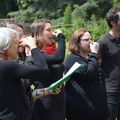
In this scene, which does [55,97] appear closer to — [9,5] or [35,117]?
[35,117]

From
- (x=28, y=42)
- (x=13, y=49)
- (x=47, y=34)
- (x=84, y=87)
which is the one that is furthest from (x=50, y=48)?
(x=13, y=49)

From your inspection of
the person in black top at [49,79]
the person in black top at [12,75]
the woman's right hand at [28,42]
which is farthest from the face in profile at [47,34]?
the person in black top at [12,75]

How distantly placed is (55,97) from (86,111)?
47cm

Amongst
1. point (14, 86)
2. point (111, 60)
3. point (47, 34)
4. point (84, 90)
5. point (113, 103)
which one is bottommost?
point (113, 103)

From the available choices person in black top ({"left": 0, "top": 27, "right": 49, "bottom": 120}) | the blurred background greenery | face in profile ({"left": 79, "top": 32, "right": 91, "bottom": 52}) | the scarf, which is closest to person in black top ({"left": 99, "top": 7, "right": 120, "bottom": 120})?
face in profile ({"left": 79, "top": 32, "right": 91, "bottom": 52})

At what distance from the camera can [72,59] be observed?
498cm

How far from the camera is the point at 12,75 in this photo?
360 centimetres

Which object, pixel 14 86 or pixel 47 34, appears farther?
pixel 47 34

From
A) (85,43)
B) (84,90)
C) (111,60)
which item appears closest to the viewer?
(84,90)

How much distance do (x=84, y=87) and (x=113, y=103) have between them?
30.3 inches

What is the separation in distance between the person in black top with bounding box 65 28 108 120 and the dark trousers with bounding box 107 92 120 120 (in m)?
0.48

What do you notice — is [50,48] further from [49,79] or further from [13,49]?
[13,49]

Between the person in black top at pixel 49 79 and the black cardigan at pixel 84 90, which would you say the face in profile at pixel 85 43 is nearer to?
the black cardigan at pixel 84 90

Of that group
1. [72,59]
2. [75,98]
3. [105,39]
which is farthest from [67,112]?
[105,39]
